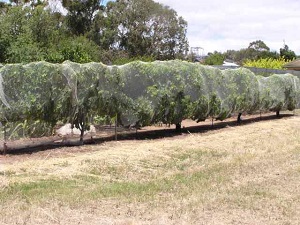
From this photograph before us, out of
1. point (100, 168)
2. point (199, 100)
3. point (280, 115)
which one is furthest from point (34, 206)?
point (280, 115)

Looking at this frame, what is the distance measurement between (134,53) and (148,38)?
79.2 inches

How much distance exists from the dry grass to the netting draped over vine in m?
1.06

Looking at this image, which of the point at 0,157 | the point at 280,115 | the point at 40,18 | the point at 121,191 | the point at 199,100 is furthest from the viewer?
the point at 40,18

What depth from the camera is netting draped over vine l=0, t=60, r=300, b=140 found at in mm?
11688

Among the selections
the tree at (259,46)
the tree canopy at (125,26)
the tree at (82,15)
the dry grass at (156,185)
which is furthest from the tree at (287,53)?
the dry grass at (156,185)

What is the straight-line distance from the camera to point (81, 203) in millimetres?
7035

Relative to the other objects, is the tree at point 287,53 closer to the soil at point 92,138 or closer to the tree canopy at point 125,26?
the tree canopy at point 125,26

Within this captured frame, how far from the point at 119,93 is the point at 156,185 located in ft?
19.7

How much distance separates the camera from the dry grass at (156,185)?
6531 millimetres

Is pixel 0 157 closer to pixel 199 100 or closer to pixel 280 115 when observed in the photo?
pixel 199 100

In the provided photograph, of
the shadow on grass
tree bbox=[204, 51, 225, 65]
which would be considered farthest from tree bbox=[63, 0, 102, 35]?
the shadow on grass

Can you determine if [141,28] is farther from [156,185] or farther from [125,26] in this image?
[156,185]

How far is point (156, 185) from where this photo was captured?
8289 millimetres

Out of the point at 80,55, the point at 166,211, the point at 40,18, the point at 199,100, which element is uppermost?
the point at 40,18
